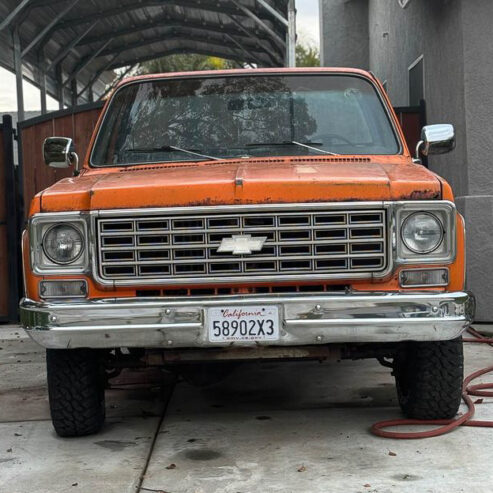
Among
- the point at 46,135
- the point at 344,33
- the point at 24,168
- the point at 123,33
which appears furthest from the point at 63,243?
the point at 123,33

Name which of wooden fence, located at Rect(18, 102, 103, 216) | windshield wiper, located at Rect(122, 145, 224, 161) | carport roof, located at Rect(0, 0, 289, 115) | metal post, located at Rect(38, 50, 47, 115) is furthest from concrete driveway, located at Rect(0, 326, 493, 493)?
metal post, located at Rect(38, 50, 47, 115)

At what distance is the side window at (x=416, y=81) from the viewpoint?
36.6 feet

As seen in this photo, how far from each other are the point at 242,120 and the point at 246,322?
1729 millimetres

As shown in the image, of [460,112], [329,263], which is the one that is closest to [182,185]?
[329,263]

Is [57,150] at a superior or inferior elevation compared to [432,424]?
superior

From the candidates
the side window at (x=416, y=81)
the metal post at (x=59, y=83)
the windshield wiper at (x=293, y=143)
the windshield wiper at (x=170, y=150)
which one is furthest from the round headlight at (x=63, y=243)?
the metal post at (x=59, y=83)

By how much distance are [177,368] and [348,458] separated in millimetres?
1353

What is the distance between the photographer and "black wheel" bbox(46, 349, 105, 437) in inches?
194

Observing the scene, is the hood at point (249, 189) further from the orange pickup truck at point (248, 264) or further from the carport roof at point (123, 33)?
the carport roof at point (123, 33)

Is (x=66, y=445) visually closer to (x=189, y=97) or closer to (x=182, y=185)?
(x=182, y=185)

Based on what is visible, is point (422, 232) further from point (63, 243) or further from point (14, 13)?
point (14, 13)

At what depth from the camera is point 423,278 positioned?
4520 millimetres

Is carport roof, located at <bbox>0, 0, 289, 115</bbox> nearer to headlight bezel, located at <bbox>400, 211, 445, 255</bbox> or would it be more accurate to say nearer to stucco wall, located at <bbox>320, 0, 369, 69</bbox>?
stucco wall, located at <bbox>320, 0, 369, 69</bbox>

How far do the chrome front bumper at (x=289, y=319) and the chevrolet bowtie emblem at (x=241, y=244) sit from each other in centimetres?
23
